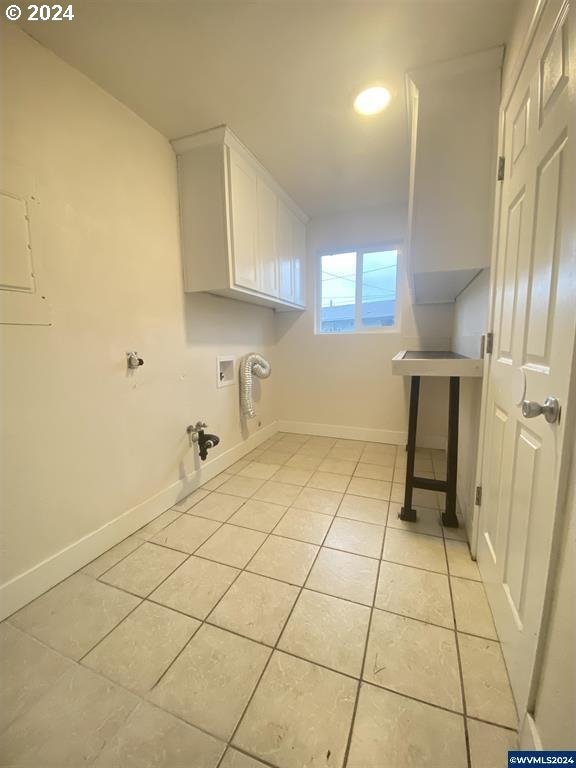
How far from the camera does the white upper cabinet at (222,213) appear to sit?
6.40ft

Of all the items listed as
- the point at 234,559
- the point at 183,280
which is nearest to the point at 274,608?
the point at 234,559

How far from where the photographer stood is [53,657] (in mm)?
1073

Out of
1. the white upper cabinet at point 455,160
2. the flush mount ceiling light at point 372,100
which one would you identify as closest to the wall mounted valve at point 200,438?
the white upper cabinet at point 455,160

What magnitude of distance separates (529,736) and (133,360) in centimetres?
211

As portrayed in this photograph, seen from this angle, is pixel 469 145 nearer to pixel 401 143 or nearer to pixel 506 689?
Answer: pixel 401 143

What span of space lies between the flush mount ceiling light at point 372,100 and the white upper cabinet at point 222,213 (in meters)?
0.82

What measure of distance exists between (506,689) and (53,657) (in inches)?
62.1

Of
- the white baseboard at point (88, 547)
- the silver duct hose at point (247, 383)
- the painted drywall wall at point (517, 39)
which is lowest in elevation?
the white baseboard at point (88, 547)

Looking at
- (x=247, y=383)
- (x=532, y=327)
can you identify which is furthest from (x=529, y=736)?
(x=247, y=383)

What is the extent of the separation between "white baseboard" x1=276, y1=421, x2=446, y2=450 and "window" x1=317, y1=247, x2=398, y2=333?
1.14 m

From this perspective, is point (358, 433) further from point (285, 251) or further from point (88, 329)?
point (88, 329)

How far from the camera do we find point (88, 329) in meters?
1.51

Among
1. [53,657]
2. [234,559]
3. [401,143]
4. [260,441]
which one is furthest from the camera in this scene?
[260,441]

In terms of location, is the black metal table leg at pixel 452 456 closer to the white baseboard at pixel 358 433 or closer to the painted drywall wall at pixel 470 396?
the painted drywall wall at pixel 470 396
